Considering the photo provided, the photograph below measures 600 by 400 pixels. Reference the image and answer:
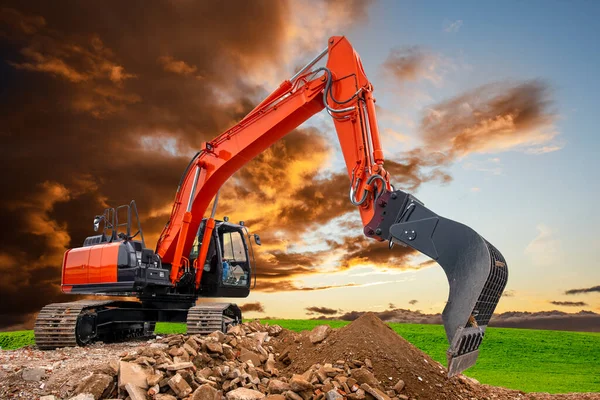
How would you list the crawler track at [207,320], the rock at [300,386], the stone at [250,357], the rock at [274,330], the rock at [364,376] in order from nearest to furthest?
the rock at [300,386], the rock at [364,376], the stone at [250,357], the crawler track at [207,320], the rock at [274,330]

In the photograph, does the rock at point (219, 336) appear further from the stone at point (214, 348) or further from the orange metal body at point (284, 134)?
the orange metal body at point (284, 134)

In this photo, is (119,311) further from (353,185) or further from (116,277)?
(353,185)

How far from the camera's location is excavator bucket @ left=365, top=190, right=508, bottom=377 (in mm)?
4984

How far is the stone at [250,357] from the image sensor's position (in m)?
7.17

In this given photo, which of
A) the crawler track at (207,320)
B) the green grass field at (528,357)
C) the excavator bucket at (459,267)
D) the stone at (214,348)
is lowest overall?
the green grass field at (528,357)

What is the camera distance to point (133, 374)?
5809 mm

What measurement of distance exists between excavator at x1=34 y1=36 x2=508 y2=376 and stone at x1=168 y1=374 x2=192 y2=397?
282 centimetres

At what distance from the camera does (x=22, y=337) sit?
1598 centimetres

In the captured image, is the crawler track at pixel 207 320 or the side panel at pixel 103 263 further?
the side panel at pixel 103 263

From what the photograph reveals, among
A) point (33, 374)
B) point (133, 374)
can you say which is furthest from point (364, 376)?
point (33, 374)

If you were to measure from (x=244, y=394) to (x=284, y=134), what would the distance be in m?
4.54

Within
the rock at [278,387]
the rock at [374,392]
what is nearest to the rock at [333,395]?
the rock at [374,392]

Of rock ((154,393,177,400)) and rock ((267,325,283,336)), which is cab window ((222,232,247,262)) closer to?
rock ((267,325,283,336))

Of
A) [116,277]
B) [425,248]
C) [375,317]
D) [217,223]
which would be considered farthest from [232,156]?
[425,248]
